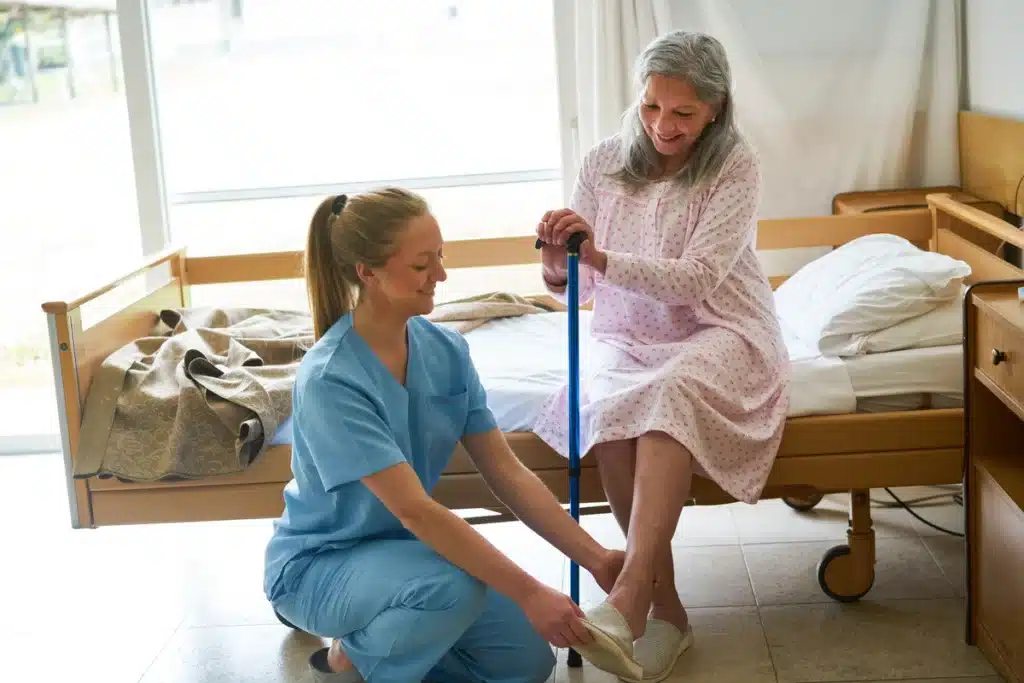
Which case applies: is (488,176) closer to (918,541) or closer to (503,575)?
(918,541)

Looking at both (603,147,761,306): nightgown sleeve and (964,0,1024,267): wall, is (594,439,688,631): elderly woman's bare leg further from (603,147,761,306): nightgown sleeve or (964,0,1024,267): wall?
(964,0,1024,267): wall

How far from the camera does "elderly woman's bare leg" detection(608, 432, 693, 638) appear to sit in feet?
6.79

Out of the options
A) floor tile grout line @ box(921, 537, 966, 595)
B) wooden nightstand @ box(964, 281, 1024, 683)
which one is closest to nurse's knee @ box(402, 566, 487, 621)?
wooden nightstand @ box(964, 281, 1024, 683)

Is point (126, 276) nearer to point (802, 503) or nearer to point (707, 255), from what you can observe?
point (707, 255)

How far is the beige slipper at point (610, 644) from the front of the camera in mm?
1859

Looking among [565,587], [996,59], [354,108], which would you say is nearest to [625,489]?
[565,587]

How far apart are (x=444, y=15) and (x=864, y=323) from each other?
1759mm

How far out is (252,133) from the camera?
3.82 metres

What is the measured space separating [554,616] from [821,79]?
2130 mm

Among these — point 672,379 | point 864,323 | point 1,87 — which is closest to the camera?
point 672,379

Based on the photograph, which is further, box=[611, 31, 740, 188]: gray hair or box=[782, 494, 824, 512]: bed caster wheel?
box=[782, 494, 824, 512]: bed caster wheel

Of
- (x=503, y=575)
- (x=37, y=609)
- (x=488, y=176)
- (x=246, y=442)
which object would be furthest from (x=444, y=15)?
(x=503, y=575)

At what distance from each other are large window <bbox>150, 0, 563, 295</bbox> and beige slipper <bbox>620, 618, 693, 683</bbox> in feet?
5.62

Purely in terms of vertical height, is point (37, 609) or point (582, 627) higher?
point (582, 627)
